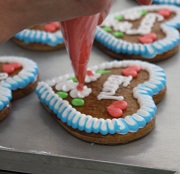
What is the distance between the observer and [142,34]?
5.33 feet

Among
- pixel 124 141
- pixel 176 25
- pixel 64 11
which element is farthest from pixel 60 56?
pixel 64 11

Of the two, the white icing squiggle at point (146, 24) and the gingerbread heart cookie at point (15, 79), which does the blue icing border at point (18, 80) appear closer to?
the gingerbread heart cookie at point (15, 79)

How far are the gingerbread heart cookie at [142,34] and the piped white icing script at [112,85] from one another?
197mm

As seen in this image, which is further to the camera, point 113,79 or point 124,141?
point 113,79

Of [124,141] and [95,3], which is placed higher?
[95,3]

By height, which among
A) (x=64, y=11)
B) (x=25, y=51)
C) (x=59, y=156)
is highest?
(x=64, y=11)

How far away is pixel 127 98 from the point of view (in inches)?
50.8

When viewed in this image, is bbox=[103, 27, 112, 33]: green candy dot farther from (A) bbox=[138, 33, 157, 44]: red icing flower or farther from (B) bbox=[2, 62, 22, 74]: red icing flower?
(B) bbox=[2, 62, 22, 74]: red icing flower

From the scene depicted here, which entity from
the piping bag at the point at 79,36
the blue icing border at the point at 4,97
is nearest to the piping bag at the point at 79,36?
the piping bag at the point at 79,36

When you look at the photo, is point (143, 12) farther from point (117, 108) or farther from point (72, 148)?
point (72, 148)

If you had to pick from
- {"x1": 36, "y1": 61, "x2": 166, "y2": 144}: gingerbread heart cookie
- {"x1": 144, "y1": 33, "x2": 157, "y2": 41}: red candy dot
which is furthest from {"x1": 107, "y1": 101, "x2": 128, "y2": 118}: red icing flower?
{"x1": 144, "y1": 33, "x2": 157, "y2": 41}: red candy dot

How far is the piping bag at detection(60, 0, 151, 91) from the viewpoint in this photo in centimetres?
113

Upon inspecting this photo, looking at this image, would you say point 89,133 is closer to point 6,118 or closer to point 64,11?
point 6,118

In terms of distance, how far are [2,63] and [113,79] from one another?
1.28ft
